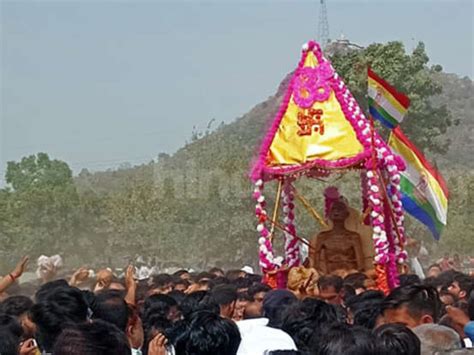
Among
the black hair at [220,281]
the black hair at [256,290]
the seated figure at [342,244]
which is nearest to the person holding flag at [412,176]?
the seated figure at [342,244]

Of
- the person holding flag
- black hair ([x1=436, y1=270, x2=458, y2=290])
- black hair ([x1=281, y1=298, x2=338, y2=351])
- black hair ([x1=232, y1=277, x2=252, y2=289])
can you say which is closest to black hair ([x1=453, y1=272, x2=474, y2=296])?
black hair ([x1=436, y1=270, x2=458, y2=290])

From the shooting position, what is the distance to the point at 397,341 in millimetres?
4086

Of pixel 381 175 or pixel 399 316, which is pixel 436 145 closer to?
pixel 381 175

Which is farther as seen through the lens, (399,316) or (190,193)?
(190,193)

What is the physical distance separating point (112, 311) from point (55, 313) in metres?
0.44

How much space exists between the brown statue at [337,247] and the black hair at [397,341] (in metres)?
10.4

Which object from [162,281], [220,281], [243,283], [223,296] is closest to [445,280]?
[243,283]

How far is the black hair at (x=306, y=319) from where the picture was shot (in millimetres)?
5277

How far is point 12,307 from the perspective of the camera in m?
6.53

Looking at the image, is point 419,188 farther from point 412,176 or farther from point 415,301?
point 415,301

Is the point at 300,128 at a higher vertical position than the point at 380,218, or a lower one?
higher

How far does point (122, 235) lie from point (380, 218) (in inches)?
656

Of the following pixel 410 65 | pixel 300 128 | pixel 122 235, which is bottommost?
pixel 122 235

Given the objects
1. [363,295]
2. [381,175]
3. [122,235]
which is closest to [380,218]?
[381,175]
